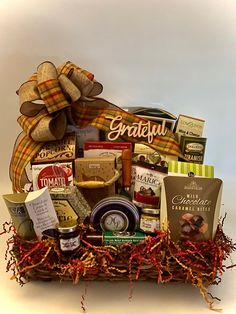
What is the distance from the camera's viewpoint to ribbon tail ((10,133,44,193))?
1.30 meters

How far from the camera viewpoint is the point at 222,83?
5.61 feet

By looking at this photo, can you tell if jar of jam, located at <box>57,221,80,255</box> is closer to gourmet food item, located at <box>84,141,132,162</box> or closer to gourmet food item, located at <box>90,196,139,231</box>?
gourmet food item, located at <box>90,196,139,231</box>

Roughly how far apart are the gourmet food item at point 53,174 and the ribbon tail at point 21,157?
0.18 ft

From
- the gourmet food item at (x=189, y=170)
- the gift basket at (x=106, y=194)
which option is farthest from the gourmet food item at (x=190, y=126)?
the gourmet food item at (x=189, y=170)

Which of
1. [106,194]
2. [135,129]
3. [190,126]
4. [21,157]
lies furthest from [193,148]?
[21,157]

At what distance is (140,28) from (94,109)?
40cm

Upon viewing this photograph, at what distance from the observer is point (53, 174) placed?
1.25 m

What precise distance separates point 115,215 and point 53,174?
0.66 ft

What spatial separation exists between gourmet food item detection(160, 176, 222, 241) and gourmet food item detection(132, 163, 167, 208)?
0.20 feet

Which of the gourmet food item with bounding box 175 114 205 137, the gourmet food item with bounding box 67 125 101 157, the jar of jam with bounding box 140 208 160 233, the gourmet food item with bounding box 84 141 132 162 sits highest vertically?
the gourmet food item with bounding box 175 114 205 137

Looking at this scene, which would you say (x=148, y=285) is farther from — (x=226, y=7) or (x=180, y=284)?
(x=226, y=7)

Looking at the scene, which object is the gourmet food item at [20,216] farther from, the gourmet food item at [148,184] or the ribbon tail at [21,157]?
the gourmet food item at [148,184]

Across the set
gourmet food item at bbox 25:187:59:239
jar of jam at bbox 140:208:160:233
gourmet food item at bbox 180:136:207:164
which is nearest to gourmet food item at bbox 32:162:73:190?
gourmet food item at bbox 25:187:59:239

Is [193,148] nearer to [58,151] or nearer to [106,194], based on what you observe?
[106,194]
